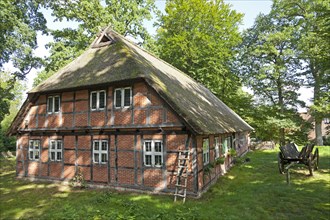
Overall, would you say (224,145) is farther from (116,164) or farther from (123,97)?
(123,97)

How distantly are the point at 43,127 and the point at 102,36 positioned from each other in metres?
7.37

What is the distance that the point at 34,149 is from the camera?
16703 millimetres

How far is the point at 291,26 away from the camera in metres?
31.6

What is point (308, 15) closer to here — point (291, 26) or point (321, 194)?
point (291, 26)

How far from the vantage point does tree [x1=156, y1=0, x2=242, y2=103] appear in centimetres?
2888

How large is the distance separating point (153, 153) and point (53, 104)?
316 inches

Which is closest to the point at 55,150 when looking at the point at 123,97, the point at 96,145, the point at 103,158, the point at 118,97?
the point at 96,145

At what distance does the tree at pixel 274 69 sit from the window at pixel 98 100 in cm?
2346

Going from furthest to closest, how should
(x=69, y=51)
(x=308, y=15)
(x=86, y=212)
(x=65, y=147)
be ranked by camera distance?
(x=308, y=15) → (x=69, y=51) → (x=65, y=147) → (x=86, y=212)

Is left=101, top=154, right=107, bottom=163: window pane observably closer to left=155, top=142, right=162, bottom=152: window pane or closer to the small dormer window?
left=155, top=142, right=162, bottom=152: window pane

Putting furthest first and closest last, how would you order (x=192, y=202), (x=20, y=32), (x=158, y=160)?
(x=20, y=32), (x=158, y=160), (x=192, y=202)

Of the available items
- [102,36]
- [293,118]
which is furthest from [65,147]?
[293,118]

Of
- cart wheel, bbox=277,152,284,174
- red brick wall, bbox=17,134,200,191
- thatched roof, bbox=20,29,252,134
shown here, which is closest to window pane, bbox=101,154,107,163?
red brick wall, bbox=17,134,200,191

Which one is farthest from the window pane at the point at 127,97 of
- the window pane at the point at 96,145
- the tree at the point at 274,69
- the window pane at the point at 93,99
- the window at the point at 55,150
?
the tree at the point at 274,69
